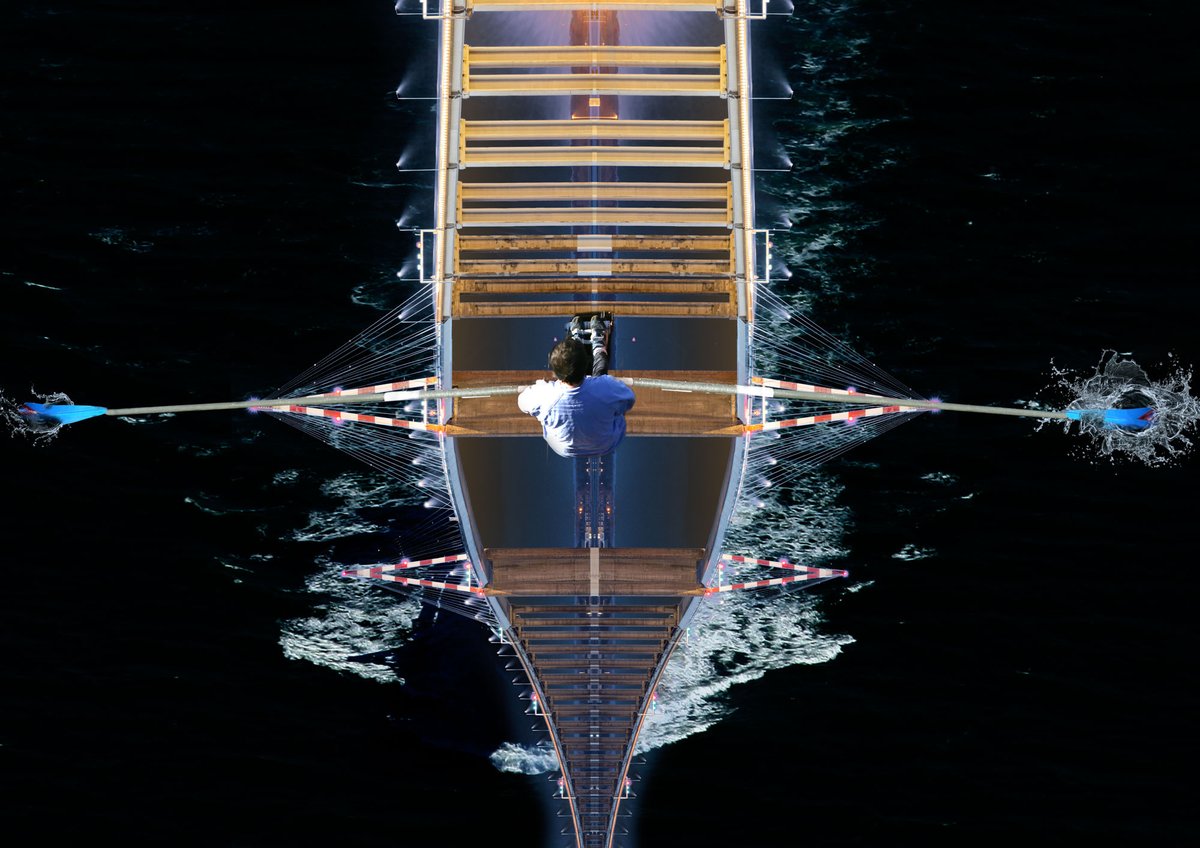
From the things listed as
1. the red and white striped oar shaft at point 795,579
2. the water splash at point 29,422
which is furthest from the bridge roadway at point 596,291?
the water splash at point 29,422

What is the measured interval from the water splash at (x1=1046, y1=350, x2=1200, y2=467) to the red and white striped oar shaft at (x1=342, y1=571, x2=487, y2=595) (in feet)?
48.1

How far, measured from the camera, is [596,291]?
5012 cm

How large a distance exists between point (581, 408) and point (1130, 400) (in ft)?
57.3

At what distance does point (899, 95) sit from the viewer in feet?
196

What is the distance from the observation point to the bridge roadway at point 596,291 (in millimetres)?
50125

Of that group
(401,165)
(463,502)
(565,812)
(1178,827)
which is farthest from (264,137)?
(1178,827)

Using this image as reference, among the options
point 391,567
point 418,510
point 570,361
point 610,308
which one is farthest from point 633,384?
point 418,510

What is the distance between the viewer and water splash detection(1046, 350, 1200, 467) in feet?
187

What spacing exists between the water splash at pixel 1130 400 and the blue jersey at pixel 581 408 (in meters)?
16.2

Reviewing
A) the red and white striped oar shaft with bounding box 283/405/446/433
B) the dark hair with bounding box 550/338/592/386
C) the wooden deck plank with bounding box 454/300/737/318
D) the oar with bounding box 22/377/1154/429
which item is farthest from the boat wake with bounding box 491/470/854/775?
the dark hair with bounding box 550/338/592/386

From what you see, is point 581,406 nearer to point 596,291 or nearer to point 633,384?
point 633,384

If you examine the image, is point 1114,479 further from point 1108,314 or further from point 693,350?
point 693,350

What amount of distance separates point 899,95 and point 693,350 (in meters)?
12.7

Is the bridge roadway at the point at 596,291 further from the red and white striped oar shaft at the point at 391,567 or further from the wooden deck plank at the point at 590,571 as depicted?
the red and white striped oar shaft at the point at 391,567
